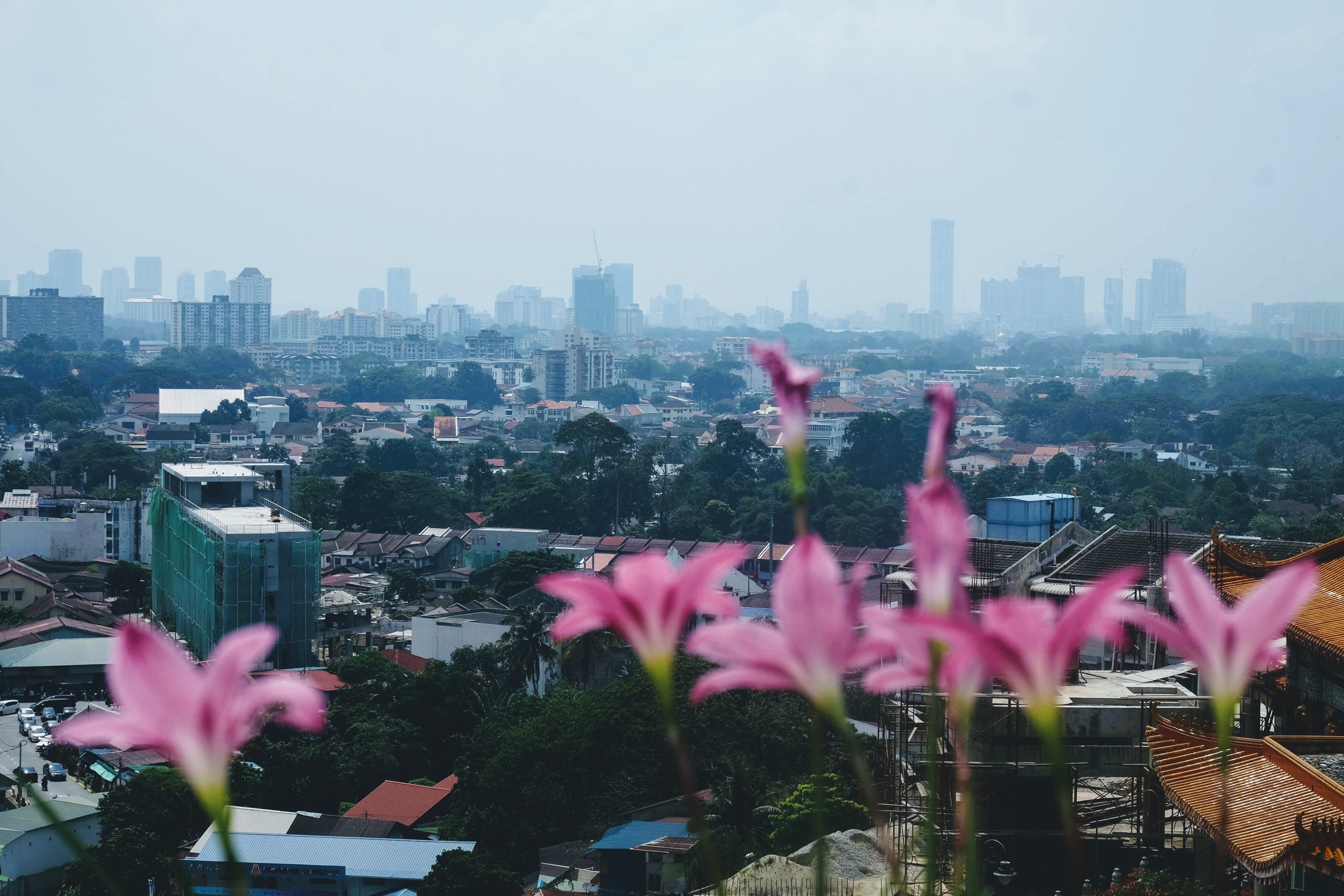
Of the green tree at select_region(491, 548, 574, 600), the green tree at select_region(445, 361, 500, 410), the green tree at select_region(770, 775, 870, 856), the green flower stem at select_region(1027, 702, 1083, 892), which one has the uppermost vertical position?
the green flower stem at select_region(1027, 702, 1083, 892)

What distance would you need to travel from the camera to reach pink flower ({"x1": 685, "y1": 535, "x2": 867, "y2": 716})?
24.2 inches

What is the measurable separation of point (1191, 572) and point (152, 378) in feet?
141

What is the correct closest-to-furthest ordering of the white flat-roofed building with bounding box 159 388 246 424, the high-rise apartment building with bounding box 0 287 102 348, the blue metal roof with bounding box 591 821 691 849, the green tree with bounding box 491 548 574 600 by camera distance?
the blue metal roof with bounding box 591 821 691 849 → the green tree with bounding box 491 548 574 600 → the white flat-roofed building with bounding box 159 388 246 424 → the high-rise apartment building with bounding box 0 287 102 348

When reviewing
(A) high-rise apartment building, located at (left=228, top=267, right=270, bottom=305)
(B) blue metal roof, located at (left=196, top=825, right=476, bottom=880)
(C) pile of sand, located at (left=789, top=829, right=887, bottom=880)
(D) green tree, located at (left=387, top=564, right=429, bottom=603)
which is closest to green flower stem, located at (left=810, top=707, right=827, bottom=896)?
(C) pile of sand, located at (left=789, top=829, right=887, bottom=880)

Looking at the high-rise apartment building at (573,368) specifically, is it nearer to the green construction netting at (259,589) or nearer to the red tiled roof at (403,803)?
the green construction netting at (259,589)

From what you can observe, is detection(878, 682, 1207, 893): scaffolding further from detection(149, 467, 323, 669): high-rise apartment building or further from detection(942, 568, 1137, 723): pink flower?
detection(149, 467, 323, 669): high-rise apartment building

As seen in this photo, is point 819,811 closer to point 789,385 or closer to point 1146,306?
point 789,385

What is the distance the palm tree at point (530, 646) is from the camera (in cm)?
1074

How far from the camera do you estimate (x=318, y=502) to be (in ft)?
69.8

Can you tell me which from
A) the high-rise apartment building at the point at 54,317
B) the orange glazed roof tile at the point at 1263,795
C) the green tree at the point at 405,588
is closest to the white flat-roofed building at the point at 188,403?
the green tree at the point at 405,588

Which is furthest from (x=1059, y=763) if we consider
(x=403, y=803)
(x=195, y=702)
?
(x=403, y=803)

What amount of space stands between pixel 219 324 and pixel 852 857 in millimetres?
58533

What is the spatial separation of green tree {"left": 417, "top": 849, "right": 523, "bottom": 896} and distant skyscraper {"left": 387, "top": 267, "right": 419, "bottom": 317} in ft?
319

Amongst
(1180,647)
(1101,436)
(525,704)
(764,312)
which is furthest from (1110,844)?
(764,312)
